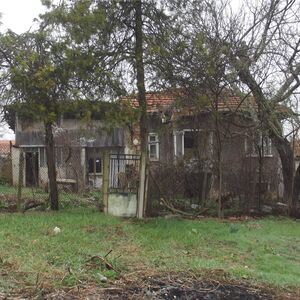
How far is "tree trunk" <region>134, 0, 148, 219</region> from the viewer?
485 inches

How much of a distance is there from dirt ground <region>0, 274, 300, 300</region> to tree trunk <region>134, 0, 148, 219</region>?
600cm

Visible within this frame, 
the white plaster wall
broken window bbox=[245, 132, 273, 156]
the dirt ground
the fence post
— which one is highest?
broken window bbox=[245, 132, 273, 156]

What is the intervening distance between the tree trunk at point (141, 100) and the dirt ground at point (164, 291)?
6.00m

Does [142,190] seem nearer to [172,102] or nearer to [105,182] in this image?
[105,182]

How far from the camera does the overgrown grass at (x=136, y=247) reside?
6727 millimetres

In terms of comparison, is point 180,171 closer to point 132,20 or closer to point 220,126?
point 220,126

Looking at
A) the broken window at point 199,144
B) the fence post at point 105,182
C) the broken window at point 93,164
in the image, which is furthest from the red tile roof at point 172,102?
the broken window at point 93,164

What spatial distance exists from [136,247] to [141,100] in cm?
483

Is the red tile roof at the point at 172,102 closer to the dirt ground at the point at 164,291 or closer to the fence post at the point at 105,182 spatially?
the fence post at the point at 105,182

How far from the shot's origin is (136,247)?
8.90 metres

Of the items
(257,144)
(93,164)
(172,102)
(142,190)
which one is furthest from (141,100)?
(93,164)

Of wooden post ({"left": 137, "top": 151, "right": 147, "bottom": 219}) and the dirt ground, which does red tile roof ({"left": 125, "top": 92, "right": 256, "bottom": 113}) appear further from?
the dirt ground

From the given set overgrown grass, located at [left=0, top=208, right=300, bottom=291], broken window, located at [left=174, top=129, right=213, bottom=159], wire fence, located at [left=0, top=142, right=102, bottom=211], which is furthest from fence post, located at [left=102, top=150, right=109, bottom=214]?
broken window, located at [left=174, top=129, right=213, bottom=159]

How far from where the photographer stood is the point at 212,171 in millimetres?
14750
